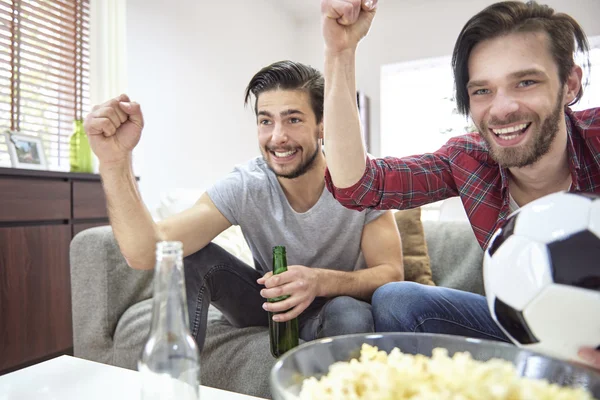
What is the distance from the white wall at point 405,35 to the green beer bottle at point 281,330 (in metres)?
3.60

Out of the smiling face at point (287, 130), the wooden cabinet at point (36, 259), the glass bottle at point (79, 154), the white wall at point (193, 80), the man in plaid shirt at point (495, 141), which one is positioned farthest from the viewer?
the white wall at point (193, 80)

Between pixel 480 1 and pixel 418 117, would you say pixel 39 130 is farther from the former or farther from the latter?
pixel 480 1

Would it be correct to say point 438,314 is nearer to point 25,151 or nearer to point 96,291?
point 96,291

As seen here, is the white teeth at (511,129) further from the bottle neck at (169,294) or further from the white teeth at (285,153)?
the bottle neck at (169,294)

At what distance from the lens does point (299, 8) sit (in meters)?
4.68

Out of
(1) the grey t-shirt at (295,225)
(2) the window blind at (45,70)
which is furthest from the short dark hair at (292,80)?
(2) the window blind at (45,70)

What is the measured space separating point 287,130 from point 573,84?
2.70 ft

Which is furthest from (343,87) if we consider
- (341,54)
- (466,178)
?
(466,178)

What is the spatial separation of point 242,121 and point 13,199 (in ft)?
8.16

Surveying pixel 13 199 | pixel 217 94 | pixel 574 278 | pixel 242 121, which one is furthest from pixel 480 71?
pixel 242 121

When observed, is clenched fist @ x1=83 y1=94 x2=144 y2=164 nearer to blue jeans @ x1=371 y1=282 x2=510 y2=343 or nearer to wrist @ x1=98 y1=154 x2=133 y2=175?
wrist @ x1=98 y1=154 x2=133 y2=175

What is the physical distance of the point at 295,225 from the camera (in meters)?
1.41

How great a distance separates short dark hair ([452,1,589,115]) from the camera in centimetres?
103

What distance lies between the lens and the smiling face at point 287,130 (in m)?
1.46
